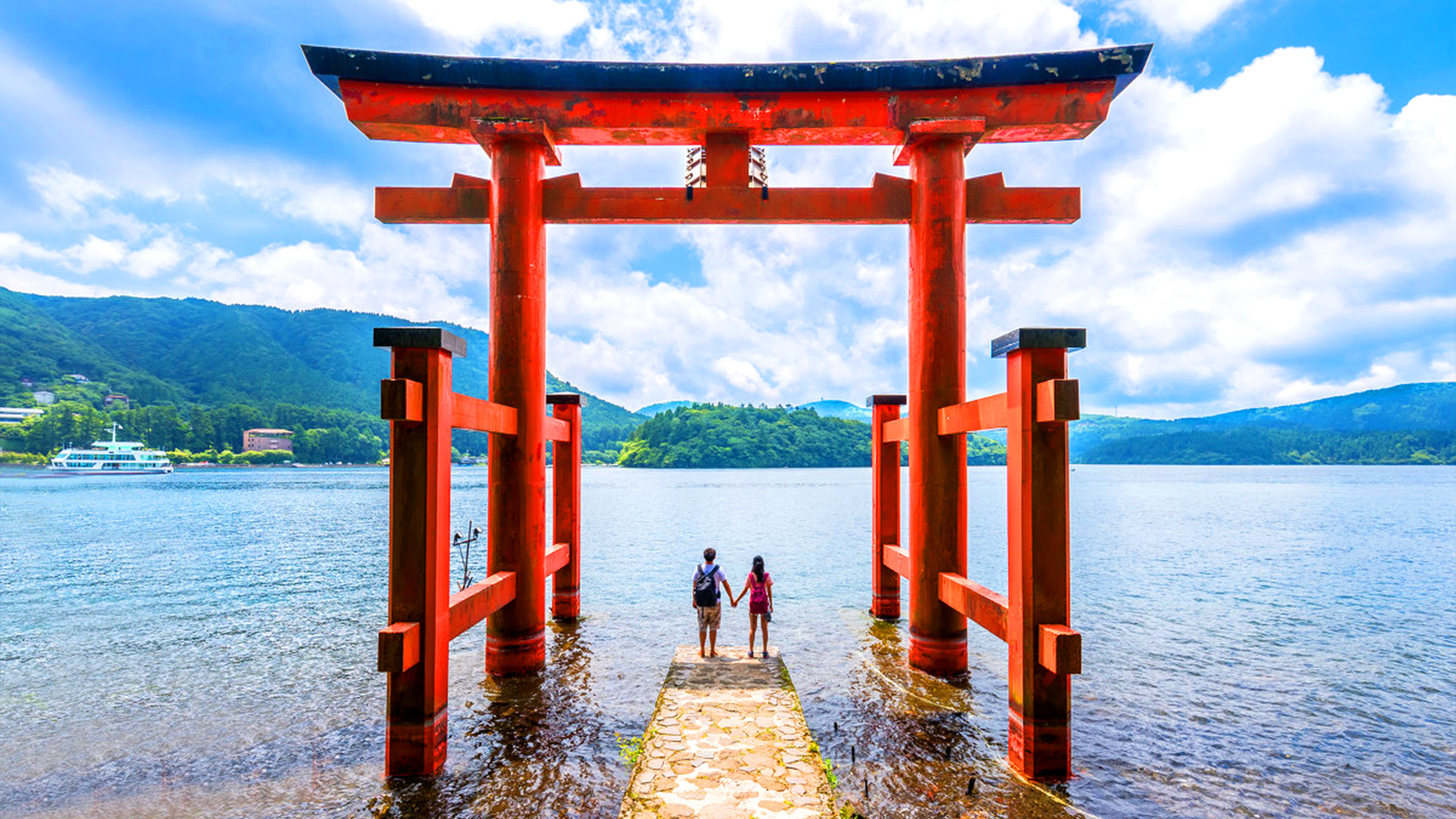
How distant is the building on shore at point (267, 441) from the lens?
114 m

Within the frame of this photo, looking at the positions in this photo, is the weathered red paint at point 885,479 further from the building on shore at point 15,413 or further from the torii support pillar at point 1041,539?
the building on shore at point 15,413

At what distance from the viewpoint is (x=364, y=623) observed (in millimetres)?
14898

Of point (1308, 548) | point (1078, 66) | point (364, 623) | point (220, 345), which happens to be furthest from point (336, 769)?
point (220, 345)

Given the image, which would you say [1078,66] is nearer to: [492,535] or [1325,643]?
[492,535]

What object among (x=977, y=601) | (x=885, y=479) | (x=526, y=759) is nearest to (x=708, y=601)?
(x=526, y=759)

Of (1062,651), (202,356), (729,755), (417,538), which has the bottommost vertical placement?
(729,755)

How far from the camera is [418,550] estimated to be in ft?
21.0

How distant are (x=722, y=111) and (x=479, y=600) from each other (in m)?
7.42

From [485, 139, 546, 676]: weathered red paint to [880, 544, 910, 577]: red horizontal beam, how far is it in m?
5.88

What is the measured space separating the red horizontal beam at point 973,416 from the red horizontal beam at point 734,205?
3.03 meters

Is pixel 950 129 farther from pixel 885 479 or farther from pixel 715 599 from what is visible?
pixel 715 599

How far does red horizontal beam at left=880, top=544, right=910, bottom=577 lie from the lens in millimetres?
10938

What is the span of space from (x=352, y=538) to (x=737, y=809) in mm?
32445

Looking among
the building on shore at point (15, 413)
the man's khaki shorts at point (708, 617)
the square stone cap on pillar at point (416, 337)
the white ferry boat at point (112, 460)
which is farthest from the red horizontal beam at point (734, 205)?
the building on shore at point (15, 413)
